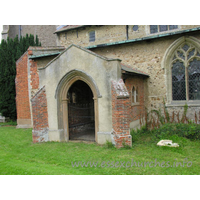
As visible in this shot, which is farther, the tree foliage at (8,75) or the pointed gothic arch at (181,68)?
the tree foliage at (8,75)

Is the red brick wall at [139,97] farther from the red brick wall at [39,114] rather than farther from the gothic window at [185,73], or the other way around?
the red brick wall at [39,114]

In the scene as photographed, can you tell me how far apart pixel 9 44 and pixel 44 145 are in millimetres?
11936

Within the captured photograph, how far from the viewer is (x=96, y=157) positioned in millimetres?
6441

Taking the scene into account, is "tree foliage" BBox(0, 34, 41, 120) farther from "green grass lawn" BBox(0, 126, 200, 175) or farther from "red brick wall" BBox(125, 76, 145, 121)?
"red brick wall" BBox(125, 76, 145, 121)

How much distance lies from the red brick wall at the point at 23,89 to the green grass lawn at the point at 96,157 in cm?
547

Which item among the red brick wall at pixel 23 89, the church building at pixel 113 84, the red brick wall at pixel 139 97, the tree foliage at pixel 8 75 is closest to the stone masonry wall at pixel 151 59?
the church building at pixel 113 84

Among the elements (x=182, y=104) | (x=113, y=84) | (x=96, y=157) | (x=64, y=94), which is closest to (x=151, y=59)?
(x=182, y=104)

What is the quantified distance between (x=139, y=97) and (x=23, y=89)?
889cm

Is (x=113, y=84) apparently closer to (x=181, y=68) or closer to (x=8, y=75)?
(x=181, y=68)

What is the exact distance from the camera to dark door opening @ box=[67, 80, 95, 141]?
10.4 meters

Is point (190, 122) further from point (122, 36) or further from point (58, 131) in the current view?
point (122, 36)

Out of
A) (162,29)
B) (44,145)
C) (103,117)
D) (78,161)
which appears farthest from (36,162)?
(162,29)

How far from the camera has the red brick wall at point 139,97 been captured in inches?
364

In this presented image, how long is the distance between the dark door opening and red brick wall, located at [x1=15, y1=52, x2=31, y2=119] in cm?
482
